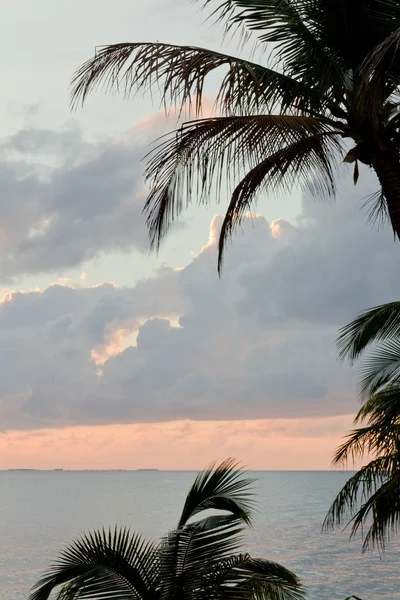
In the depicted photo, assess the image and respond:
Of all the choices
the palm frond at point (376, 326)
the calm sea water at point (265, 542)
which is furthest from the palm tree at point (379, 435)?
the calm sea water at point (265, 542)

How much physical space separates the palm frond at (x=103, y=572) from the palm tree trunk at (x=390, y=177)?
4.24m

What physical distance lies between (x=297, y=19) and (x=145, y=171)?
2201mm

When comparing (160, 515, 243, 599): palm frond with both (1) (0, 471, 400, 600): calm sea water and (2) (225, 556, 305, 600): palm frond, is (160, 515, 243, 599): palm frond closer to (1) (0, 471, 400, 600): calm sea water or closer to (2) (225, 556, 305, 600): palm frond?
(2) (225, 556, 305, 600): palm frond

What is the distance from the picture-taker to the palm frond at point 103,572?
8094 millimetres

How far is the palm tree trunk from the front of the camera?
22.6 feet

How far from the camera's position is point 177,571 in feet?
27.1

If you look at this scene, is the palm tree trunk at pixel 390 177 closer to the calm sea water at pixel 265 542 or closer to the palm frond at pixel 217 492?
the palm frond at pixel 217 492

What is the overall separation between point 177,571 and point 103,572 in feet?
2.49

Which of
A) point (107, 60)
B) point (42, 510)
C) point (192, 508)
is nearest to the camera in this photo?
point (107, 60)

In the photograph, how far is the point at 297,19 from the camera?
303 inches

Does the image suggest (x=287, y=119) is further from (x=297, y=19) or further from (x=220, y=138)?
(x=297, y=19)

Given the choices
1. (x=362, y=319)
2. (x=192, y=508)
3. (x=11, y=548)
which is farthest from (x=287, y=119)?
(x=11, y=548)

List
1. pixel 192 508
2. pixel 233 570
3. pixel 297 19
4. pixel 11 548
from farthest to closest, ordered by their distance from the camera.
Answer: pixel 11 548 → pixel 192 508 → pixel 233 570 → pixel 297 19

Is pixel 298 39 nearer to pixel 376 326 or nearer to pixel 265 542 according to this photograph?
pixel 376 326
